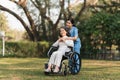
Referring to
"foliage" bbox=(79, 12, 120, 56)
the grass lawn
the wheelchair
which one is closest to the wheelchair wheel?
the wheelchair

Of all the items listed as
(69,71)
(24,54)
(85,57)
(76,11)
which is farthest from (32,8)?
(69,71)

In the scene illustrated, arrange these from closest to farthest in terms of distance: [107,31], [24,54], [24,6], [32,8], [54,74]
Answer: [54,74], [107,31], [24,54], [24,6], [32,8]

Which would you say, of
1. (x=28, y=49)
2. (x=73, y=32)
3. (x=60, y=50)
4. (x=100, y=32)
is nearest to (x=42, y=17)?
(x=28, y=49)

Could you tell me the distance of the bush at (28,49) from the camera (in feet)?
101

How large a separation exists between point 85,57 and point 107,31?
288cm

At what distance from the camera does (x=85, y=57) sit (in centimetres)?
2956

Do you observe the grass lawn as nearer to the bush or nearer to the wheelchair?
the wheelchair

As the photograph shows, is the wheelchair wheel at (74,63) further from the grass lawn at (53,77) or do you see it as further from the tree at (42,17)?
the tree at (42,17)

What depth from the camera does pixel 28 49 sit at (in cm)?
3067

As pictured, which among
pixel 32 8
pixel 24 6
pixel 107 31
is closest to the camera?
pixel 107 31

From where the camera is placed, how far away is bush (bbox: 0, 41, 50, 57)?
1208 inches

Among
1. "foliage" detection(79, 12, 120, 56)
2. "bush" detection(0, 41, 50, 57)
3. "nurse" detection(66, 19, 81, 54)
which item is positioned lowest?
"bush" detection(0, 41, 50, 57)

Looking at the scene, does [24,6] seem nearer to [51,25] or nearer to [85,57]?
[51,25]

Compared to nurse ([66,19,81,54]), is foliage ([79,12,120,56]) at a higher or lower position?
lower
